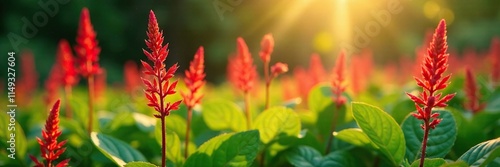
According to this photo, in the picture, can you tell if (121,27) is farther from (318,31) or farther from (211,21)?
(318,31)

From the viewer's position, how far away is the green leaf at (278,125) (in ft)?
7.36

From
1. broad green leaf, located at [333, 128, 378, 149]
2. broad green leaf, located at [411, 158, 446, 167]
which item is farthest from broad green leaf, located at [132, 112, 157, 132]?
broad green leaf, located at [411, 158, 446, 167]

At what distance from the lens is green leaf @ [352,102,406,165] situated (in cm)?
185

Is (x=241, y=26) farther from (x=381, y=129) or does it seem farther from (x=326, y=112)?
(x=381, y=129)

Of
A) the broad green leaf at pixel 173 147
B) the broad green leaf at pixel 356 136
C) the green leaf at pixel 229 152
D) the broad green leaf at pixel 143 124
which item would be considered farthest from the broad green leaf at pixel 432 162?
the broad green leaf at pixel 143 124

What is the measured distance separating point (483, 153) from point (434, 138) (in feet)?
1.26

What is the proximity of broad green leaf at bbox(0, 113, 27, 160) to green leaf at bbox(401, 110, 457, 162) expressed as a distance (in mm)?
1717

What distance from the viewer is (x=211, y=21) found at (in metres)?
25.3

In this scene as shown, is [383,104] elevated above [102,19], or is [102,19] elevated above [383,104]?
[102,19]

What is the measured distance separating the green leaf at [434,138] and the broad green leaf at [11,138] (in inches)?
67.6

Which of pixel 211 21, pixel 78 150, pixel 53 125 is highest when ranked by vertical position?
pixel 211 21

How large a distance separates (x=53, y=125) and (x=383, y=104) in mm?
2475

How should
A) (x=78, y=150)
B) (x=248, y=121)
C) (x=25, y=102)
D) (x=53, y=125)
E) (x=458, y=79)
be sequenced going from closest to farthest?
(x=53, y=125) < (x=248, y=121) < (x=78, y=150) < (x=458, y=79) < (x=25, y=102)

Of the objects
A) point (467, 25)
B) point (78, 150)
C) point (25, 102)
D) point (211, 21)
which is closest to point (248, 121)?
point (78, 150)
